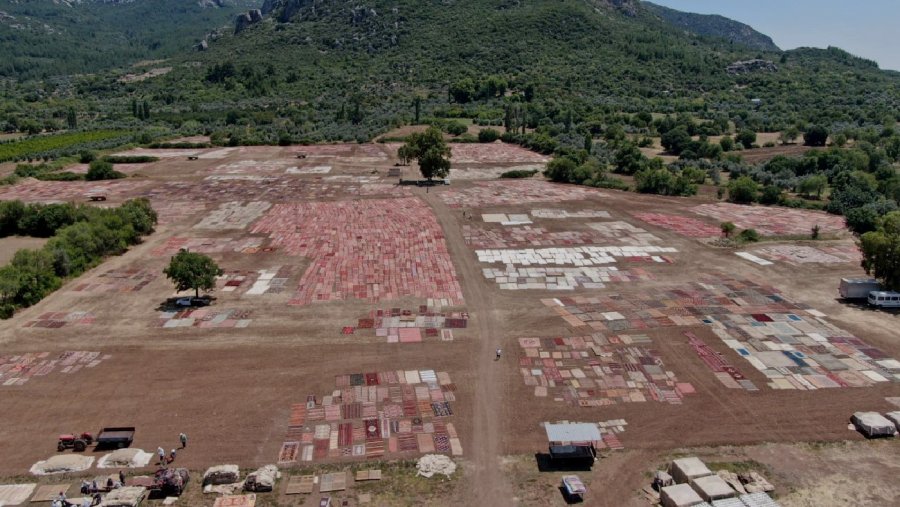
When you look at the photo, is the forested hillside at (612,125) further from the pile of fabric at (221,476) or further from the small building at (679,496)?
the pile of fabric at (221,476)

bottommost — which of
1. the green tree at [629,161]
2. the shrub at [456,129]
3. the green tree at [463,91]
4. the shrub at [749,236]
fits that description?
the shrub at [749,236]

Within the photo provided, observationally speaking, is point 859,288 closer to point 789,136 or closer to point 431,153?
point 431,153

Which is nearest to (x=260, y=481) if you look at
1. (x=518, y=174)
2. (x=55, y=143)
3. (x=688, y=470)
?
(x=688, y=470)

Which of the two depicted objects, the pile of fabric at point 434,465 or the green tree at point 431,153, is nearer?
the pile of fabric at point 434,465

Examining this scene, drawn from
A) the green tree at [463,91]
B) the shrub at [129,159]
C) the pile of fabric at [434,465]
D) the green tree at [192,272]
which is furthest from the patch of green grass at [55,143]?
the pile of fabric at [434,465]

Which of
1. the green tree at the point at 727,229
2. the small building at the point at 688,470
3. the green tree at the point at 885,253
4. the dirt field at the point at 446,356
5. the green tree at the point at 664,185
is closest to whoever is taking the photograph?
the small building at the point at 688,470

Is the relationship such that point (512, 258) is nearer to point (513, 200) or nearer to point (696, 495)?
point (513, 200)

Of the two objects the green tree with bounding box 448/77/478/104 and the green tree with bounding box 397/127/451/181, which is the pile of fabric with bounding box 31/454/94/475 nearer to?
the green tree with bounding box 397/127/451/181

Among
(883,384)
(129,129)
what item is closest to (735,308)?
(883,384)
